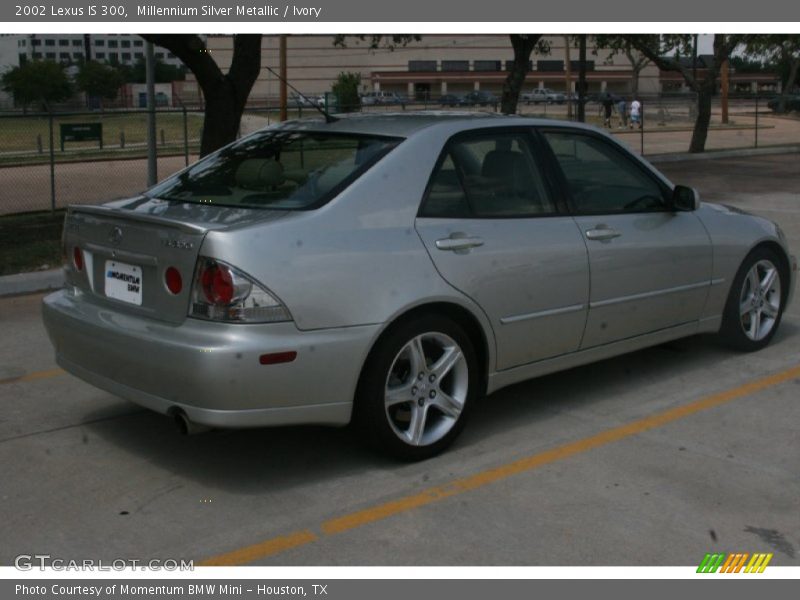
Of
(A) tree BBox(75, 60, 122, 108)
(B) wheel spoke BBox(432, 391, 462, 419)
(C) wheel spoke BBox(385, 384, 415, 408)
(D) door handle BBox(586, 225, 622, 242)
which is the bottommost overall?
(B) wheel spoke BBox(432, 391, 462, 419)

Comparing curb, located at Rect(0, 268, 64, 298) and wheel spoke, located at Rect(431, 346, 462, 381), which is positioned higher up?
wheel spoke, located at Rect(431, 346, 462, 381)

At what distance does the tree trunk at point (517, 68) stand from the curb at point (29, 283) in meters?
14.5

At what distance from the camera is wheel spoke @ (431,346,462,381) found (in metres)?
5.04

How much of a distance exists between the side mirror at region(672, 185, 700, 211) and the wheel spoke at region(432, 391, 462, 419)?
78.7 inches

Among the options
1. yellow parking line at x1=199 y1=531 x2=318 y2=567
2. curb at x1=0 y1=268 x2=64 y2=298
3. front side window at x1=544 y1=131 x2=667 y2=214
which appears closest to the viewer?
yellow parking line at x1=199 y1=531 x2=318 y2=567

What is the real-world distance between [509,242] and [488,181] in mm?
368

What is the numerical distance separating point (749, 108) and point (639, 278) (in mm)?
78256

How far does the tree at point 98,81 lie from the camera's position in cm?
5541

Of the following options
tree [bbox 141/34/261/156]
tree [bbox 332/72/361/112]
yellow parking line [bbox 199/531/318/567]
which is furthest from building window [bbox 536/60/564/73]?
A: yellow parking line [bbox 199/531/318/567]

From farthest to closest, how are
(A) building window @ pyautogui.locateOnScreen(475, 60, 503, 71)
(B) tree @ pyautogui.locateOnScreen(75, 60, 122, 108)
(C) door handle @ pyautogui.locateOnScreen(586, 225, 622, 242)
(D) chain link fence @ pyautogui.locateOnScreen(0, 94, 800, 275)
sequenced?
(A) building window @ pyautogui.locateOnScreen(475, 60, 503, 71) → (B) tree @ pyautogui.locateOnScreen(75, 60, 122, 108) → (D) chain link fence @ pyautogui.locateOnScreen(0, 94, 800, 275) → (C) door handle @ pyautogui.locateOnScreen(586, 225, 622, 242)

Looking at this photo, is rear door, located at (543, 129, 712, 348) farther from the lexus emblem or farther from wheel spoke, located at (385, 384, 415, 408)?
the lexus emblem

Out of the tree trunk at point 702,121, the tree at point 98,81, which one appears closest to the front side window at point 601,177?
the tree trunk at point 702,121

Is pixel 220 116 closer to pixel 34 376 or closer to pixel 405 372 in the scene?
pixel 34 376

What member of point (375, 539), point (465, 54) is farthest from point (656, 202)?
point (465, 54)
